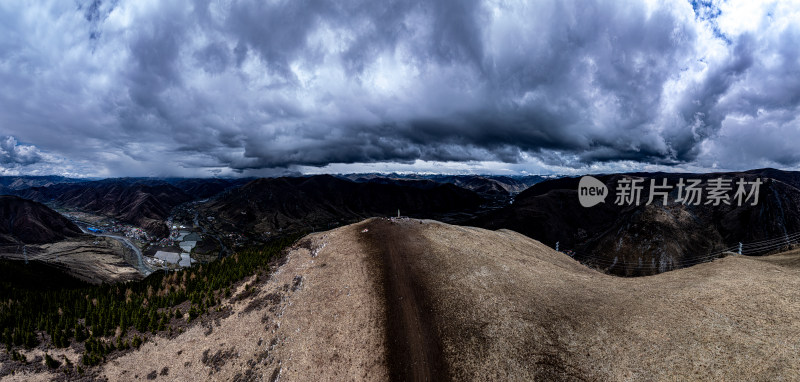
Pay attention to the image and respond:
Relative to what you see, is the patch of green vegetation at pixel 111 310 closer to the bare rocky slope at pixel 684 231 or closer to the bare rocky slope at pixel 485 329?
the bare rocky slope at pixel 485 329

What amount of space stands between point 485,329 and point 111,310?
3043 cm

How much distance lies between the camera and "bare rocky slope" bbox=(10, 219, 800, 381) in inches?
683

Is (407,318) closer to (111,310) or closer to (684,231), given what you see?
(111,310)

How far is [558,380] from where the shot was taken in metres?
17.1

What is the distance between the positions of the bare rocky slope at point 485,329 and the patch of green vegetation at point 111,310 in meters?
1.98

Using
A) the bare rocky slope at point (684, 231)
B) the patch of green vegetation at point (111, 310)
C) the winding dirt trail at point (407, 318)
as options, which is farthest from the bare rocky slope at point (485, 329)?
the bare rocky slope at point (684, 231)

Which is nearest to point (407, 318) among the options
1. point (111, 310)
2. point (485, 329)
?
point (485, 329)

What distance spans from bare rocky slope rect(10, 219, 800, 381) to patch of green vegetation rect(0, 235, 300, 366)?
1.98 metres

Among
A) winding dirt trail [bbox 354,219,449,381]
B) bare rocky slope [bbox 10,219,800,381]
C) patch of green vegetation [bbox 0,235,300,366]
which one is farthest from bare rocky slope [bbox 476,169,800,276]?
patch of green vegetation [bbox 0,235,300,366]

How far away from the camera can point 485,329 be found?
2084 centimetres

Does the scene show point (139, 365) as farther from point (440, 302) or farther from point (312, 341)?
point (440, 302)

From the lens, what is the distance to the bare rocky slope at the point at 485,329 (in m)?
17.3

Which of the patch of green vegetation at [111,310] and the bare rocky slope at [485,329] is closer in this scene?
the bare rocky slope at [485,329]

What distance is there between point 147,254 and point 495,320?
24005 centimetres
